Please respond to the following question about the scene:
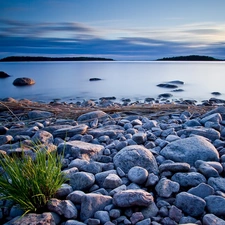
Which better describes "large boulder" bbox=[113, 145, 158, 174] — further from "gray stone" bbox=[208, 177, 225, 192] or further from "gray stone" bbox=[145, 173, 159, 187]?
"gray stone" bbox=[208, 177, 225, 192]

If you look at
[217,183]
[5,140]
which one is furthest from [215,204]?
[5,140]

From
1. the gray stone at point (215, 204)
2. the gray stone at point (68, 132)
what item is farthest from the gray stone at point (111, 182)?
the gray stone at point (68, 132)

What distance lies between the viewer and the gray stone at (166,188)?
2.06 m

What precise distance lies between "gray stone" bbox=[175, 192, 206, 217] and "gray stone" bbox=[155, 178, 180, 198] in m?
0.13

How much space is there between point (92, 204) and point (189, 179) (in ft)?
2.83

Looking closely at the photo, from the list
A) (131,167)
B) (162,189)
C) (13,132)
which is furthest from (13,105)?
(162,189)

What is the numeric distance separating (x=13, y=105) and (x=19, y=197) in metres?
4.01

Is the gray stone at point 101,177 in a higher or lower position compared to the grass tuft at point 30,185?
lower

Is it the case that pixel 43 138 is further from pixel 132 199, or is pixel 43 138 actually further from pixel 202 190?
pixel 202 190

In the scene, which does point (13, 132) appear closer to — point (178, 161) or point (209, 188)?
point (178, 161)

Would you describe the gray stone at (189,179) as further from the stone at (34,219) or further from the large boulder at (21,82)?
the large boulder at (21,82)

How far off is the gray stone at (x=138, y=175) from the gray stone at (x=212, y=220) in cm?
59

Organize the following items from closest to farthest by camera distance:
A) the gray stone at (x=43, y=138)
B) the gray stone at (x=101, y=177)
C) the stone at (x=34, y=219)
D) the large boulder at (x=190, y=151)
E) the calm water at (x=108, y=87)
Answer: the stone at (x=34, y=219)
the gray stone at (x=101, y=177)
the large boulder at (x=190, y=151)
the gray stone at (x=43, y=138)
the calm water at (x=108, y=87)

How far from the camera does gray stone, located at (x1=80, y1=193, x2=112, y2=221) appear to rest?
189 centimetres
